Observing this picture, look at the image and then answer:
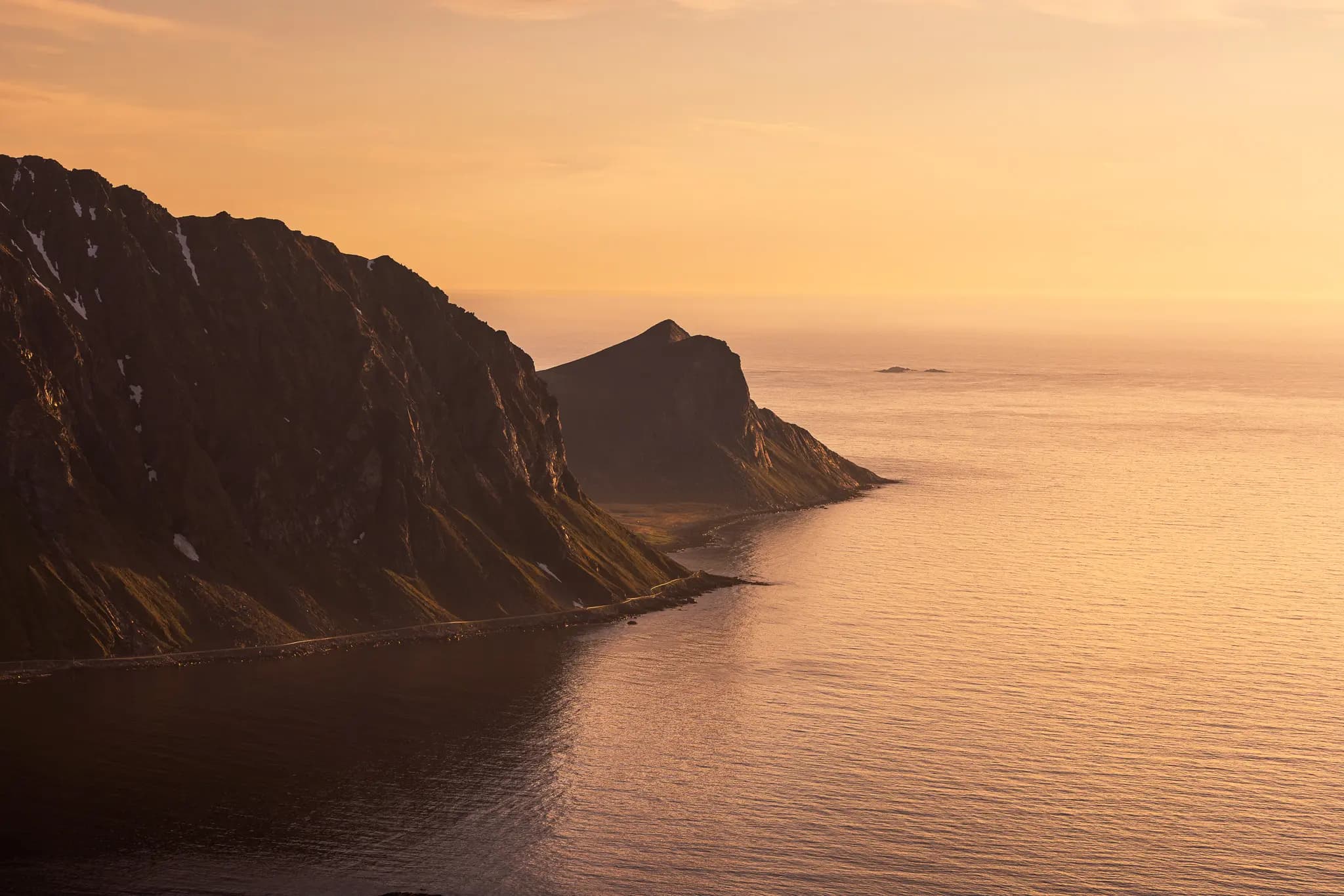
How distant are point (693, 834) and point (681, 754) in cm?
2560

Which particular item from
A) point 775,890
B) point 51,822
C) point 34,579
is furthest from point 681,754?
point 34,579

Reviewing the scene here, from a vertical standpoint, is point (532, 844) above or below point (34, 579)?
below

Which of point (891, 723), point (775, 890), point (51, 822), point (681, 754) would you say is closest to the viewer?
point (775, 890)

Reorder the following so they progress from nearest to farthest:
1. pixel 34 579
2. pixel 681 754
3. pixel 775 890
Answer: pixel 775 890, pixel 681 754, pixel 34 579

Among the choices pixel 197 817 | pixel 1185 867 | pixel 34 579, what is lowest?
pixel 1185 867

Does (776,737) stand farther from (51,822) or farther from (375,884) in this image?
(51,822)

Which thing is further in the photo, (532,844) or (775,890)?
(532,844)

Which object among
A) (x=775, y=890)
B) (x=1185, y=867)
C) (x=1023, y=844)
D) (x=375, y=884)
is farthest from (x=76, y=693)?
(x=1185, y=867)

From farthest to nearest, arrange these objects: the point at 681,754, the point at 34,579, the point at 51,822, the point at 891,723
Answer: the point at 34,579, the point at 891,723, the point at 681,754, the point at 51,822

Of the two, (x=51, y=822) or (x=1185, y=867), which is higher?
(x=51, y=822)

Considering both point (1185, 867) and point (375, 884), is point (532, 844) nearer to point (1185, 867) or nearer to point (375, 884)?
point (375, 884)

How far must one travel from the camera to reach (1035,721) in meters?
174

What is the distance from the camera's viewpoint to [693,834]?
135 meters

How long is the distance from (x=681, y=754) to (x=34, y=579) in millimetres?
89791
